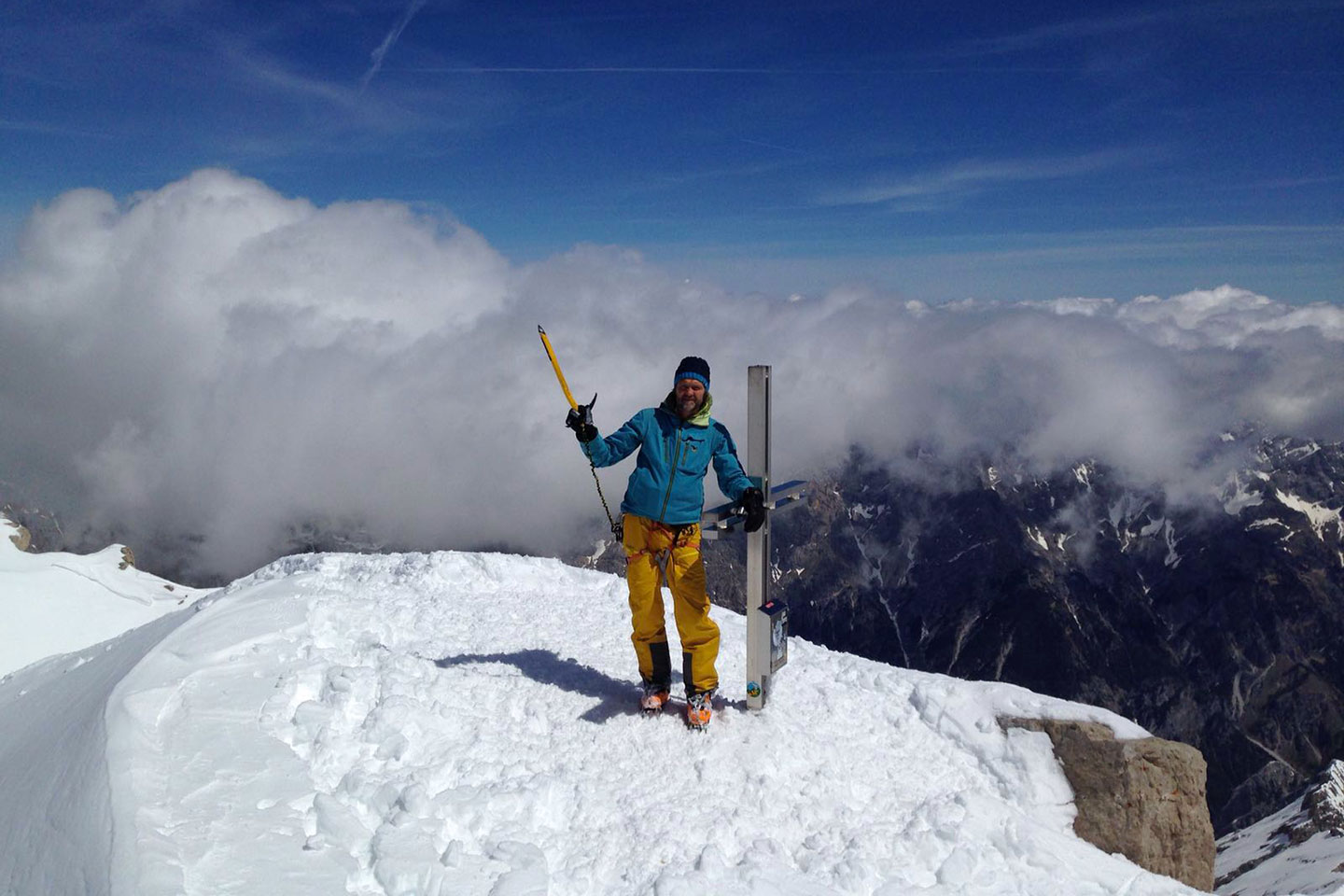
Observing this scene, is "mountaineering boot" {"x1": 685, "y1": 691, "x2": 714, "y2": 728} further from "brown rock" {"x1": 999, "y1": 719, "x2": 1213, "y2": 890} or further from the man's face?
"brown rock" {"x1": 999, "y1": 719, "x2": 1213, "y2": 890}

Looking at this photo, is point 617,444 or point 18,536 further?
point 18,536

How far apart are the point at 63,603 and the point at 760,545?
33.6 metres

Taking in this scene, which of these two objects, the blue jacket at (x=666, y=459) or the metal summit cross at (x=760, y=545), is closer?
the blue jacket at (x=666, y=459)

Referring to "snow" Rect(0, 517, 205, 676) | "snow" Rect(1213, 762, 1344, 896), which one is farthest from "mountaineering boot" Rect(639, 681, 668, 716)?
"snow" Rect(1213, 762, 1344, 896)

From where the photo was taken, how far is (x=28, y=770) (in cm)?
619

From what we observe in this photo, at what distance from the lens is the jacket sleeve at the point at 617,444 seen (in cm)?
754

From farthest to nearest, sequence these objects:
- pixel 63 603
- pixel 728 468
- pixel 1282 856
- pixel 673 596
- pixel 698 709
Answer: pixel 1282 856 < pixel 63 603 < pixel 728 468 < pixel 673 596 < pixel 698 709

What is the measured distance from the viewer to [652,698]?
26.2 feet

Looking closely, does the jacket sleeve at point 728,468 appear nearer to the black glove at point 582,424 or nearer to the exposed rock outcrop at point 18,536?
the black glove at point 582,424

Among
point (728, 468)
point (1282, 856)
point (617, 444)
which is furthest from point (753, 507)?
point (1282, 856)

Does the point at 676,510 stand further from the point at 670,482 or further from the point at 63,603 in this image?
the point at 63,603

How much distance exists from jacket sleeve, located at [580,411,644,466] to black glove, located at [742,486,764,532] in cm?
112

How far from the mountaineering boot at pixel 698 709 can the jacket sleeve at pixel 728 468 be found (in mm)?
1904

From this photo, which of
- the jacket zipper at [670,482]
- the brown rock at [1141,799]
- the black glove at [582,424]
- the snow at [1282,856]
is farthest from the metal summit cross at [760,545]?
the snow at [1282,856]
